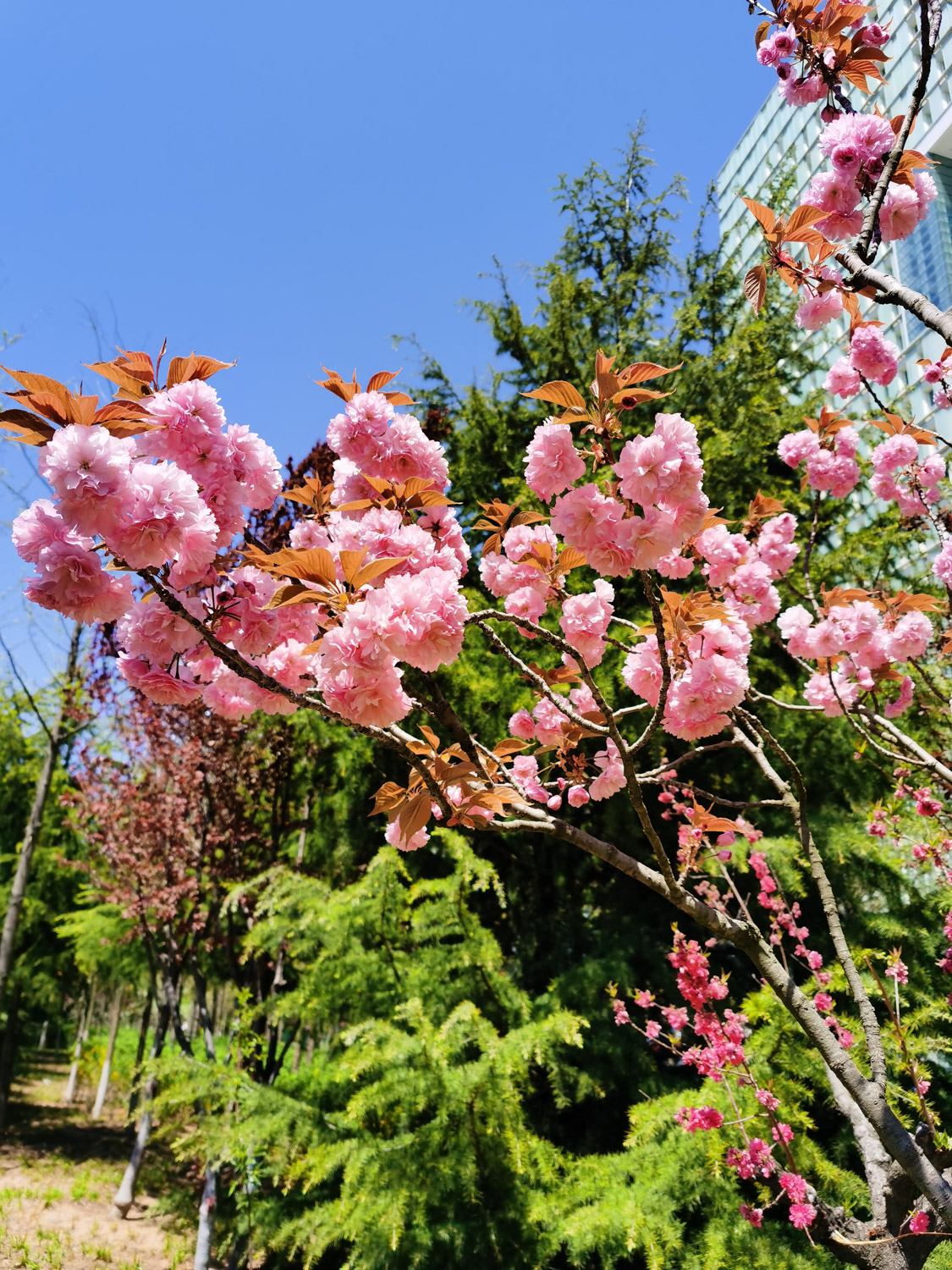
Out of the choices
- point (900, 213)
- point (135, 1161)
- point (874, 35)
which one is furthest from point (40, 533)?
point (135, 1161)

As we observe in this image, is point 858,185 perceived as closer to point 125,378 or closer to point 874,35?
point 874,35

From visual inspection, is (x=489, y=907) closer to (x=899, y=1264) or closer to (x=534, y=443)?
(x=899, y=1264)

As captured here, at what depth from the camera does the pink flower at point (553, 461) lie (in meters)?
1.54

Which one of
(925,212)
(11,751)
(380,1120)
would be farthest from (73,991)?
(925,212)

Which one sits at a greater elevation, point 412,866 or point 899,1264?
point 412,866

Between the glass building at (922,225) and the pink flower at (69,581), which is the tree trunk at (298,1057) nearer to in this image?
the pink flower at (69,581)

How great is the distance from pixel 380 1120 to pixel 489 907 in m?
2.27

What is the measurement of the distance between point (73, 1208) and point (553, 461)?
892 cm

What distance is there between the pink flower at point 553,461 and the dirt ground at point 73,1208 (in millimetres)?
6417

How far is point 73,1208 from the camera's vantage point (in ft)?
23.0

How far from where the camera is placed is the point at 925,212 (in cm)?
212

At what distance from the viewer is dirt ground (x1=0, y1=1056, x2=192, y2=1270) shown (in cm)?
570

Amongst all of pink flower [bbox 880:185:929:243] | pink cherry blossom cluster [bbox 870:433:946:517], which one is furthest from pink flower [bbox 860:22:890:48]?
pink cherry blossom cluster [bbox 870:433:946:517]

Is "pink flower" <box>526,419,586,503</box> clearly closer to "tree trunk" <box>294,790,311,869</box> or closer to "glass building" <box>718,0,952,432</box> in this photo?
"tree trunk" <box>294,790,311,869</box>
